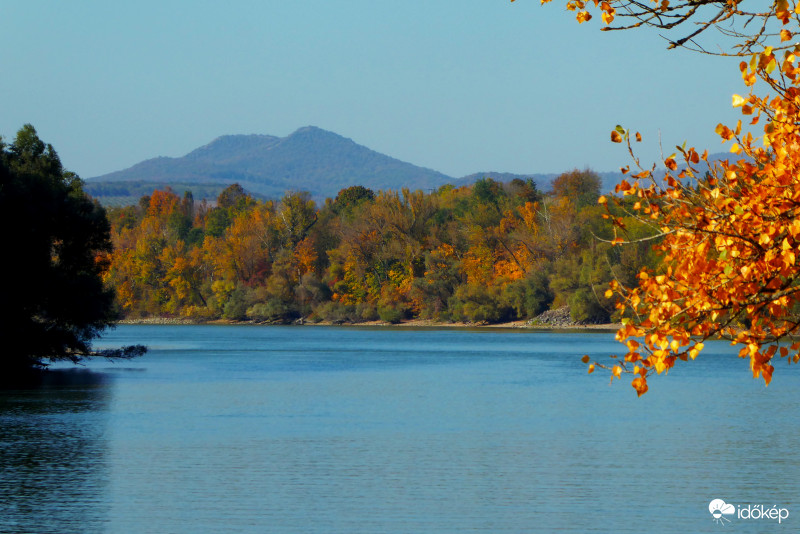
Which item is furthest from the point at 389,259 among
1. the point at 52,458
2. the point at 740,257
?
the point at 740,257

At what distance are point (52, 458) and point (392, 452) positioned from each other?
6136 millimetres

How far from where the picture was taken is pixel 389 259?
8706cm

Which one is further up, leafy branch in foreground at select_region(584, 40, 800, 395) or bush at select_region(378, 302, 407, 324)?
leafy branch in foreground at select_region(584, 40, 800, 395)

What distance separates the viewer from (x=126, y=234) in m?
105

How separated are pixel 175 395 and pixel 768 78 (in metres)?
25.7

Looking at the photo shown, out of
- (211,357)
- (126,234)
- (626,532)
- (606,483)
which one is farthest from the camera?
(126,234)

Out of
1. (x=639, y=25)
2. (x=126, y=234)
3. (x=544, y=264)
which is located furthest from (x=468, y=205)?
(x=639, y=25)

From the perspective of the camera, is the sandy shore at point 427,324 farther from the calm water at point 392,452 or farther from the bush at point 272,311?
the calm water at point 392,452

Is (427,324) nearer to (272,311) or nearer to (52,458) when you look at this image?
(272,311)

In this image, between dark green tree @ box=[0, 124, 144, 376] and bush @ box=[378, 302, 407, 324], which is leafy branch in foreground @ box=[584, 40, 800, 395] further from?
bush @ box=[378, 302, 407, 324]

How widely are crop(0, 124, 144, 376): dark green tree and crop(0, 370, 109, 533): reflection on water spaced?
2.99 meters

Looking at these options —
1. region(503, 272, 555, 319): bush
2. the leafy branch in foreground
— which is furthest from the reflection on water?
region(503, 272, 555, 319): bush

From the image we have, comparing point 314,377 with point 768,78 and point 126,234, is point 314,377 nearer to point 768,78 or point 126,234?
point 768,78

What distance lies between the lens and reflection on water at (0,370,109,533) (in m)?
13.5
